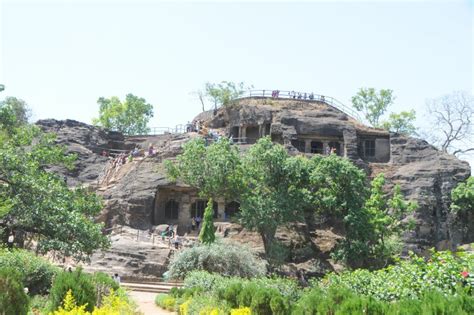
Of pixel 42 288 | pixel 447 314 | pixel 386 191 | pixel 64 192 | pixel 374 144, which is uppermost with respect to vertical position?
pixel 374 144

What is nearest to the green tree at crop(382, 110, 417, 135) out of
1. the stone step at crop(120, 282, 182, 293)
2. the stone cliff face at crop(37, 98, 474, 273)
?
the stone cliff face at crop(37, 98, 474, 273)

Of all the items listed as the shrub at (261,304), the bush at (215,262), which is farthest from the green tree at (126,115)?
the shrub at (261,304)

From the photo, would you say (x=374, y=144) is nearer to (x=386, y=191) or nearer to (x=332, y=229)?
(x=386, y=191)

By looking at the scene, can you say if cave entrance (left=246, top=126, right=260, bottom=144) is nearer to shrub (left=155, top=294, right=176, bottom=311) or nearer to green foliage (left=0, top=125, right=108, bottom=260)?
green foliage (left=0, top=125, right=108, bottom=260)

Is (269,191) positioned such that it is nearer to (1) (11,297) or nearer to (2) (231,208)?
(2) (231,208)

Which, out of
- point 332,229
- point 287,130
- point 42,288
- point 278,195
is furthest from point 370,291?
point 287,130

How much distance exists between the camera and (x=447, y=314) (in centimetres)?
841

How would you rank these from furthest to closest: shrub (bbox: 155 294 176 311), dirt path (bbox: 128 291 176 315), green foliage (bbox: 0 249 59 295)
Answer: shrub (bbox: 155 294 176 311) → green foliage (bbox: 0 249 59 295) → dirt path (bbox: 128 291 176 315)

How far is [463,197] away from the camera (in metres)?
37.3

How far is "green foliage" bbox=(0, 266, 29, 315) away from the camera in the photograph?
31.5 feet

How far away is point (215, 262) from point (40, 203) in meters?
10.4

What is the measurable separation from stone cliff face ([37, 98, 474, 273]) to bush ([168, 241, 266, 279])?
7.59 meters

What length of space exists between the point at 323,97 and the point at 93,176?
22.7 meters

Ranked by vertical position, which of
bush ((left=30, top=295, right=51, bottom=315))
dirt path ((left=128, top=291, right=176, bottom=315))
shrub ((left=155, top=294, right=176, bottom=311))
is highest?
bush ((left=30, top=295, right=51, bottom=315))
